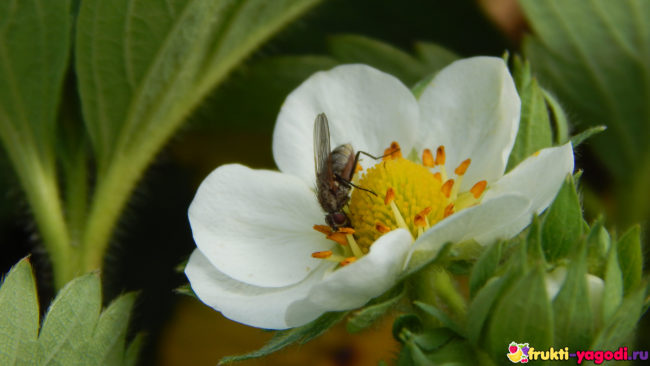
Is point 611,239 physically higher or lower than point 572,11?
lower

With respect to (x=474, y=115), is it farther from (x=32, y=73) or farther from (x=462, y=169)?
(x=32, y=73)

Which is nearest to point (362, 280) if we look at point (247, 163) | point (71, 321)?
point (71, 321)

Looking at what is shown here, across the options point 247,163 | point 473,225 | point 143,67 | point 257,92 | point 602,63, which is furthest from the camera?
point 247,163

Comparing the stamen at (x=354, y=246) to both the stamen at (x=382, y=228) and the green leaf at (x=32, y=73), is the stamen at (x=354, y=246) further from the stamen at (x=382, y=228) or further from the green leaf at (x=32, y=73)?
the green leaf at (x=32, y=73)

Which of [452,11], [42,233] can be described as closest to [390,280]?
[42,233]

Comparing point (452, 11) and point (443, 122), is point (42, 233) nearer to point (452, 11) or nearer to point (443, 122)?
point (443, 122)

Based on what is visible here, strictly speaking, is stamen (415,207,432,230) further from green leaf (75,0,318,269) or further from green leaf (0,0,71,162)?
green leaf (0,0,71,162)

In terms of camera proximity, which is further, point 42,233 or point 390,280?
point 42,233
